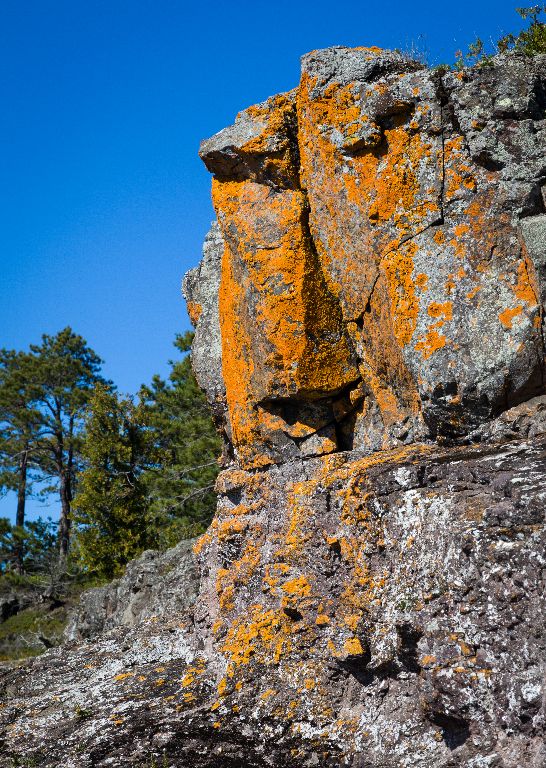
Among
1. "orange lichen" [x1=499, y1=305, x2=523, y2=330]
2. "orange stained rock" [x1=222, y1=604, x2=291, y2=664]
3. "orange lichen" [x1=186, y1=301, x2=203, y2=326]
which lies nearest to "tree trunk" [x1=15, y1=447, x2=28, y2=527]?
"orange lichen" [x1=186, y1=301, x2=203, y2=326]

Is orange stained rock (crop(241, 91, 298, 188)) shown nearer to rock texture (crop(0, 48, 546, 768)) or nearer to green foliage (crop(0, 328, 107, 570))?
rock texture (crop(0, 48, 546, 768))

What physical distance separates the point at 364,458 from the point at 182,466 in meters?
15.0

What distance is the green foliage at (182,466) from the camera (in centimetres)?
2100

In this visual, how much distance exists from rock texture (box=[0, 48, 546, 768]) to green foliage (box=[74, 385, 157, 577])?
1257 cm

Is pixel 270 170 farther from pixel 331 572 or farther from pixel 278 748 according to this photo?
pixel 278 748

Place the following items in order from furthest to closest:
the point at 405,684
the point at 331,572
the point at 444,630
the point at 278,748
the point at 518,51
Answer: the point at 518,51
the point at 331,572
the point at 278,748
the point at 405,684
the point at 444,630

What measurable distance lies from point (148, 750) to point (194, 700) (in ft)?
3.06

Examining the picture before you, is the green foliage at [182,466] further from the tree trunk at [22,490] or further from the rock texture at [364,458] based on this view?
the tree trunk at [22,490]

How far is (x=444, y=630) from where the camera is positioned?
17.8ft

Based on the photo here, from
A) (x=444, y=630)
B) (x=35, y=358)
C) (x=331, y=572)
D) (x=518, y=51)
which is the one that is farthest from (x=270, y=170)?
(x=35, y=358)

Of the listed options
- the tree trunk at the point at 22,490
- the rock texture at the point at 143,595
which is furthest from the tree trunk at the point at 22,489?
the rock texture at the point at 143,595

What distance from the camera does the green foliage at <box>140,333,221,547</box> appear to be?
2100 cm

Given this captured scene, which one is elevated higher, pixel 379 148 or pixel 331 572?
pixel 379 148

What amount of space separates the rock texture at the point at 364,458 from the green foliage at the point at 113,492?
1257cm
